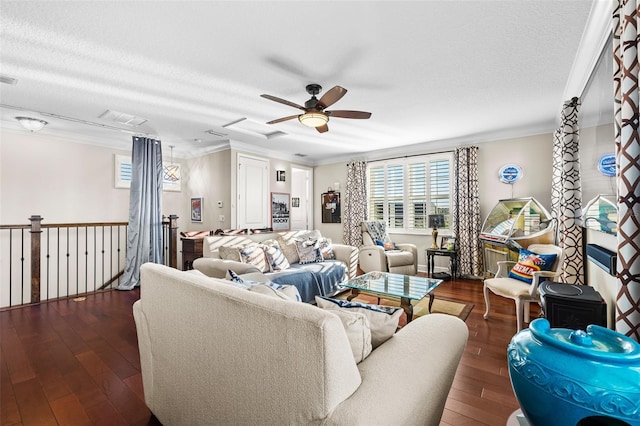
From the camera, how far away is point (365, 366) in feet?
3.34

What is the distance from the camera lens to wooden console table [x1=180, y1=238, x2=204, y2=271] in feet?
15.6

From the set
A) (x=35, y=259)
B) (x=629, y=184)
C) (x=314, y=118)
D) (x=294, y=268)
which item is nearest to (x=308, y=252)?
(x=294, y=268)

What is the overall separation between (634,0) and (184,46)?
2.73m

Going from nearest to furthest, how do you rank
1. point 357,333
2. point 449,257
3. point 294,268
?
point 357,333
point 294,268
point 449,257

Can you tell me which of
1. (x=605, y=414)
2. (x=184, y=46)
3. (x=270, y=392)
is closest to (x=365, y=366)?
(x=270, y=392)

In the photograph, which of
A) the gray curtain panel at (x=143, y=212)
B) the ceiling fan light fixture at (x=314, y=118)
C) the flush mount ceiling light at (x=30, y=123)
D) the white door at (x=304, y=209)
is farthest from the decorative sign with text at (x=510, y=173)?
the flush mount ceiling light at (x=30, y=123)

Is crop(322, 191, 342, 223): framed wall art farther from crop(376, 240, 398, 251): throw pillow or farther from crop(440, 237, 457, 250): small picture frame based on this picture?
crop(440, 237, 457, 250): small picture frame

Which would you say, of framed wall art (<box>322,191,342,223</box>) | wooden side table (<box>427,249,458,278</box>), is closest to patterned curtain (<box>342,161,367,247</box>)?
framed wall art (<box>322,191,342,223</box>)

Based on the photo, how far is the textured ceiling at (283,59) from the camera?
198 centimetres

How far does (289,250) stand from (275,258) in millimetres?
481

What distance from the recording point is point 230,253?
11.2 feet

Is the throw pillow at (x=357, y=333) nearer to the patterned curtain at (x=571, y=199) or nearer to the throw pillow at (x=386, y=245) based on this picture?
the patterned curtain at (x=571, y=199)

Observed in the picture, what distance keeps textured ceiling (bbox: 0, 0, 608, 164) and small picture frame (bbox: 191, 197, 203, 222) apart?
202cm

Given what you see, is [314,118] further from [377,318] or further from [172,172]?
[172,172]
